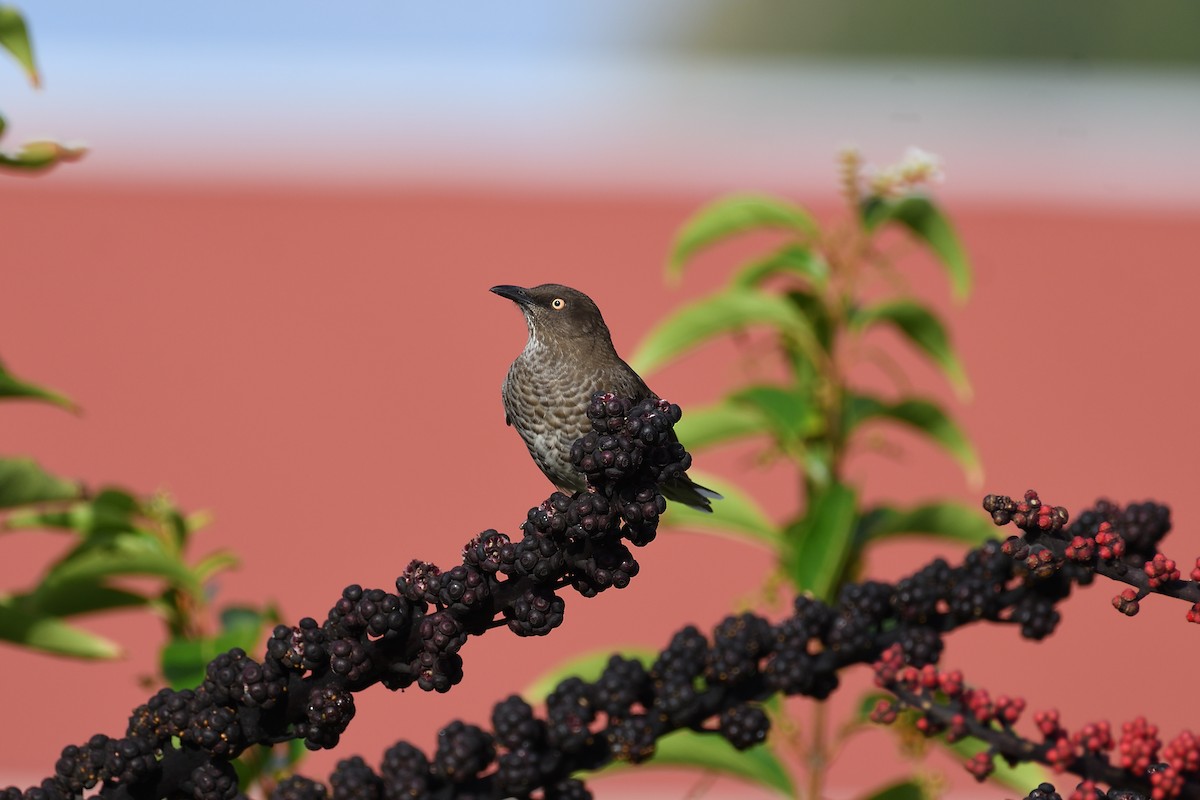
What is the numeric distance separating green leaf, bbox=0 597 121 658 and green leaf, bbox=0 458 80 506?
0.16 m

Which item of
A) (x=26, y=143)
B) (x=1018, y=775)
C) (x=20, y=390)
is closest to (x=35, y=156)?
(x=26, y=143)

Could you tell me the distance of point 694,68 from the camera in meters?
9.92

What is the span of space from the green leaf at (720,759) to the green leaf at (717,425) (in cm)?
53

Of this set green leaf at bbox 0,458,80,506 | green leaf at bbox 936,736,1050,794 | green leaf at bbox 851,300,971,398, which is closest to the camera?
green leaf at bbox 0,458,80,506

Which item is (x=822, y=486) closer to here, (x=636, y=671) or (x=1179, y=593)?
(x=636, y=671)

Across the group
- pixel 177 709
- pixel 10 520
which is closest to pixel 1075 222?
pixel 10 520

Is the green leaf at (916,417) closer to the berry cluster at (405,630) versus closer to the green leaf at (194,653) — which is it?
the green leaf at (194,653)

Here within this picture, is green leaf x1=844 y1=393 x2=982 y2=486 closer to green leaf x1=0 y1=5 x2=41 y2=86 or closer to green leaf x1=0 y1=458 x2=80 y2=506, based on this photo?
green leaf x1=0 y1=458 x2=80 y2=506

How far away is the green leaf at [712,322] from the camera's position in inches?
101

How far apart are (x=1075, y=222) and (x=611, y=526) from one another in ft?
25.8

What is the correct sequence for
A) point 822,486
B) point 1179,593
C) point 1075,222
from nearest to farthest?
point 1179,593, point 822,486, point 1075,222

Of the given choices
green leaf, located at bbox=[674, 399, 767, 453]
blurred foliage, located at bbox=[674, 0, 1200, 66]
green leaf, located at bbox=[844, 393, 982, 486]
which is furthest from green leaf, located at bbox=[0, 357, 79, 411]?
blurred foliage, located at bbox=[674, 0, 1200, 66]

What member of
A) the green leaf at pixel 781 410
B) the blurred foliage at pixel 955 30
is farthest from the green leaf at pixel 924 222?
the blurred foliage at pixel 955 30

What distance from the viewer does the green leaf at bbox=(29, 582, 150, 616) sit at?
7.88ft
